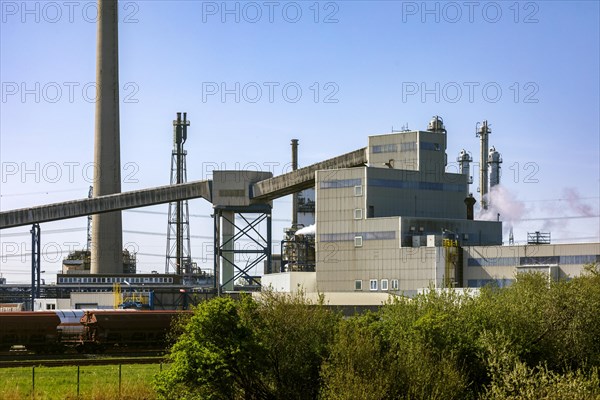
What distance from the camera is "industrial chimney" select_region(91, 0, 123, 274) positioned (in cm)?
10788

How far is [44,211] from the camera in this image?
9438cm

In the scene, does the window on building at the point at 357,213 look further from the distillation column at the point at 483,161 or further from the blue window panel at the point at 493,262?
the distillation column at the point at 483,161

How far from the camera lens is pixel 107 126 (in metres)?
109

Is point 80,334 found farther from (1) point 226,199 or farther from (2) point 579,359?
(2) point 579,359

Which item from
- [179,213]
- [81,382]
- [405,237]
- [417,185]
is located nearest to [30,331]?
[81,382]

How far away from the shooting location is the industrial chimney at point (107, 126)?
108 metres

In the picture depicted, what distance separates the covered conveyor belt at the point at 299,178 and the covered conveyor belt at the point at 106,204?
5.58 meters

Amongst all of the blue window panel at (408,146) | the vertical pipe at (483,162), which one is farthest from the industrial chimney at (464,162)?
the blue window panel at (408,146)

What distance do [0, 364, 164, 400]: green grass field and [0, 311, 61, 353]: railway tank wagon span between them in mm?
11993

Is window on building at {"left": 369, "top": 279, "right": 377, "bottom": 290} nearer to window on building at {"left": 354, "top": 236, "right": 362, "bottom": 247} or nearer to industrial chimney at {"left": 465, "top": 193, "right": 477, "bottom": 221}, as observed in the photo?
window on building at {"left": 354, "top": 236, "right": 362, "bottom": 247}

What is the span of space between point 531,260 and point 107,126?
5729cm

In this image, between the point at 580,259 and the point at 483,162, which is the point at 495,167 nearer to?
the point at 483,162

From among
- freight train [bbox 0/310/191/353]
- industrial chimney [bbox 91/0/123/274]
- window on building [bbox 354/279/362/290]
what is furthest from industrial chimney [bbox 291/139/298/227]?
freight train [bbox 0/310/191/353]

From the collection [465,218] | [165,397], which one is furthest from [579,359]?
[465,218]
